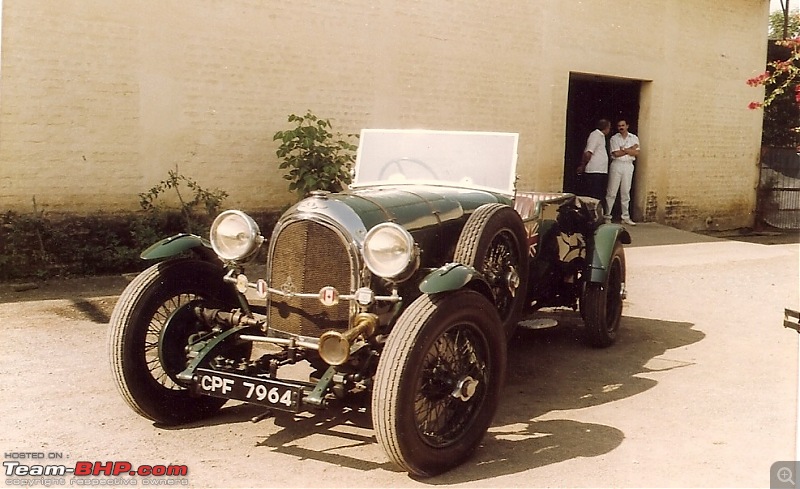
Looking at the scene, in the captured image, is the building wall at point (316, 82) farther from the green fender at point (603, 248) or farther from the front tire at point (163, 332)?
the green fender at point (603, 248)

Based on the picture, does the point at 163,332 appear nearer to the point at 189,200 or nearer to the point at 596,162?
the point at 189,200

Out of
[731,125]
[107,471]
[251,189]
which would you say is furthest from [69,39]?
[731,125]

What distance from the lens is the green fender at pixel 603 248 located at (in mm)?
6031

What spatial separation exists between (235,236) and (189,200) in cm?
525

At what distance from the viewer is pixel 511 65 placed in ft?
40.8

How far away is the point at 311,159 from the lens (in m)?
9.57

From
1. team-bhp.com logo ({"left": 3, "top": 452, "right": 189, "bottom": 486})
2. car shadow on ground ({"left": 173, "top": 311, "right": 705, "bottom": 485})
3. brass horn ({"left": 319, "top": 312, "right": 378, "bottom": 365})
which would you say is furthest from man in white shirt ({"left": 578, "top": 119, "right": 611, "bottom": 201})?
team-bhp.com logo ({"left": 3, "top": 452, "right": 189, "bottom": 486})

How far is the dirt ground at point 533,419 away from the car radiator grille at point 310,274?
2.09 feet

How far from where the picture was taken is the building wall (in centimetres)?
831

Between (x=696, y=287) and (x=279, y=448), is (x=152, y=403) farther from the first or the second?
(x=696, y=287)

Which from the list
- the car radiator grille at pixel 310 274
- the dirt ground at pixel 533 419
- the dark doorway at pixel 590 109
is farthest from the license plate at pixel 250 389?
the dark doorway at pixel 590 109

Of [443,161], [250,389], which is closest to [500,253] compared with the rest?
[443,161]

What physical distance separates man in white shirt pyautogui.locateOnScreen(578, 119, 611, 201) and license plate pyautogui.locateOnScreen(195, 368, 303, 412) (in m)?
10.3

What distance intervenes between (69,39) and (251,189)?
2691mm
